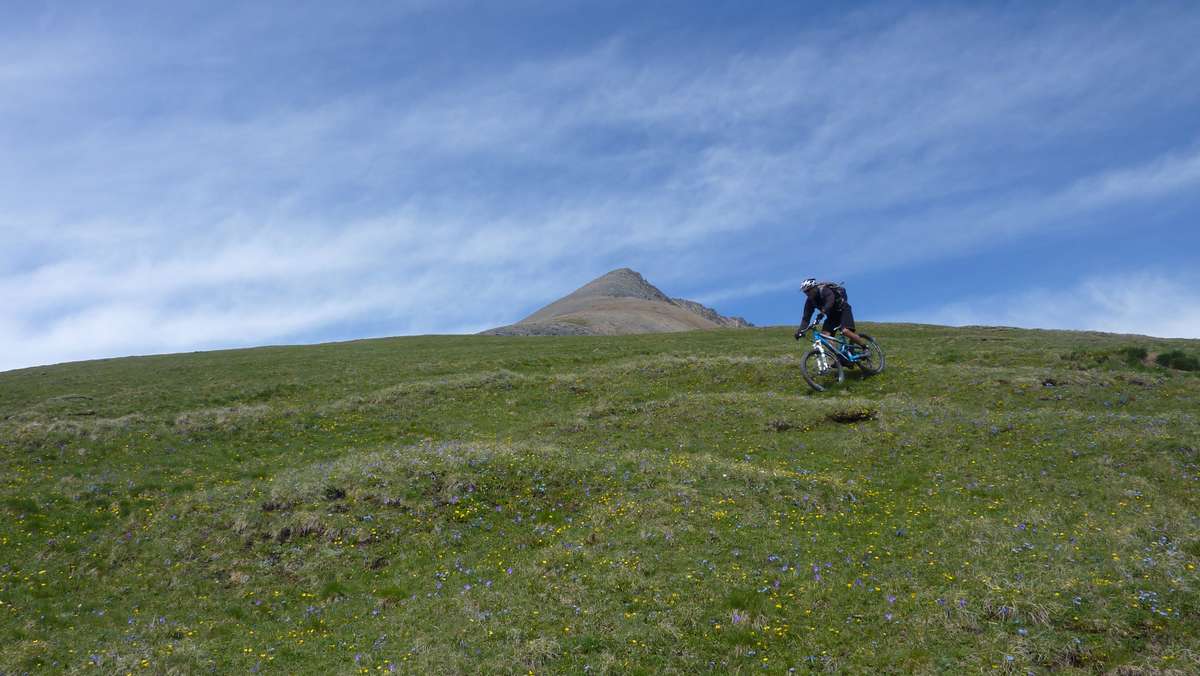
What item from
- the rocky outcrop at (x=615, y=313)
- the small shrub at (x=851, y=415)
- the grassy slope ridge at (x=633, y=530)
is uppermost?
the rocky outcrop at (x=615, y=313)

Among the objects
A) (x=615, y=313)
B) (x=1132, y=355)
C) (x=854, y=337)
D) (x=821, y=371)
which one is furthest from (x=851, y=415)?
(x=615, y=313)

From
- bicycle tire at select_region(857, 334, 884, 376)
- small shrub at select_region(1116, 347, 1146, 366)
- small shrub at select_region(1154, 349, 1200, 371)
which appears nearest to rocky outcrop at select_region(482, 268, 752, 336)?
bicycle tire at select_region(857, 334, 884, 376)

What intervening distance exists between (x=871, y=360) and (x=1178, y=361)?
45.8 ft

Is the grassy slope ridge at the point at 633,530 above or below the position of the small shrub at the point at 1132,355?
below

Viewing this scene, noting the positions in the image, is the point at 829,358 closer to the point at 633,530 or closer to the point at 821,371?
the point at 821,371

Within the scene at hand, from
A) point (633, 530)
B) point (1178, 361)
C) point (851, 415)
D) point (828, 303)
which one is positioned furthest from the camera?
point (1178, 361)

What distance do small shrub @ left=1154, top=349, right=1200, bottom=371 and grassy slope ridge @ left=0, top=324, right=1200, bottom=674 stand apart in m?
1.15

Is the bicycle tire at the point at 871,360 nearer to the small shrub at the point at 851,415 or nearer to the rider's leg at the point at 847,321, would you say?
the rider's leg at the point at 847,321

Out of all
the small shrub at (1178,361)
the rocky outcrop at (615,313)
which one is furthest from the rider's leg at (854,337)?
the rocky outcrop at (615,313)

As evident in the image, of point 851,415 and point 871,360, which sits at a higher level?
point 871,360

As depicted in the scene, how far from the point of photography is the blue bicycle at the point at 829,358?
107ft

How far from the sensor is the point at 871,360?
3509 cm

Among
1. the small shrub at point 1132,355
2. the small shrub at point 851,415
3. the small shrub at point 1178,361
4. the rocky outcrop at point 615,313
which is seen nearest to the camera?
the small shrub at point 851,415

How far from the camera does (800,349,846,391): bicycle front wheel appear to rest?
107 ft
